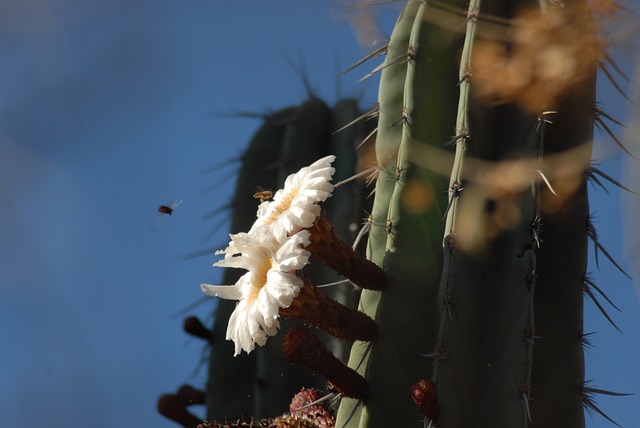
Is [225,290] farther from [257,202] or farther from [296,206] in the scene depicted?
[257,202]

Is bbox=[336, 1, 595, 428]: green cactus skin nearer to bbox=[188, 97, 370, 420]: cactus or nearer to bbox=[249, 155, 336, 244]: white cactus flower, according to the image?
bbox=[249, 155, 336, 244]: white cactus flower

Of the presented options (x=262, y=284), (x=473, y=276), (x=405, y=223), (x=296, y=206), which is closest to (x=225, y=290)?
(x=262, y=284)

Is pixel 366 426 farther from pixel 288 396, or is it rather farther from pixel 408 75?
pixel 288 396

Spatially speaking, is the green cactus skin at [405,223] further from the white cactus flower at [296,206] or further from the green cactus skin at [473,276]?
the white cactus flower at [296,206]

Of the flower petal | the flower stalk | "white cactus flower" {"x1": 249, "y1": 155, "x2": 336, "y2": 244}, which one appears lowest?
the flower stalk

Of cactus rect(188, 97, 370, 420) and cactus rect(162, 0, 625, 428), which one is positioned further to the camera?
cactus rect(188, 97, 370, 420)

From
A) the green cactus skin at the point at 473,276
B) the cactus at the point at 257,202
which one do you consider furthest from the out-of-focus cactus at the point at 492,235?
the cactus at the point at 257,202

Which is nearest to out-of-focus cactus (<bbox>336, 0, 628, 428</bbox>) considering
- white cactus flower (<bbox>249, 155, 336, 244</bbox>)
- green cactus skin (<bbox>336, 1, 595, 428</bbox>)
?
green cactus skin (<bbox>336, 1, 595, 428</bbox>)
